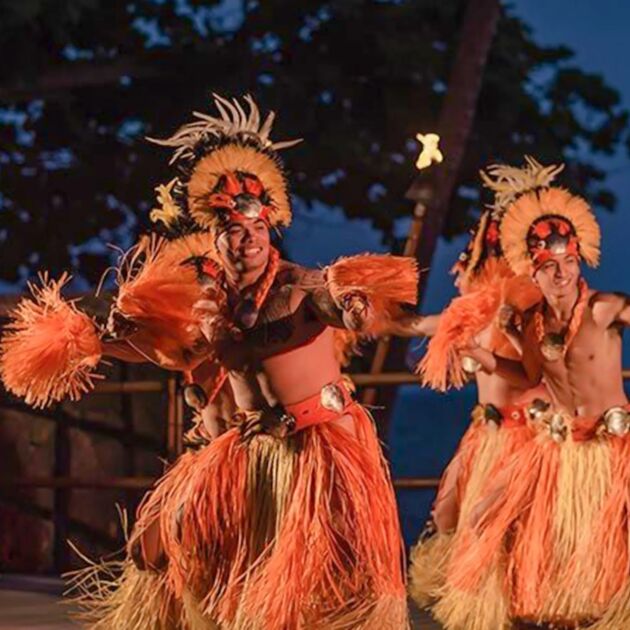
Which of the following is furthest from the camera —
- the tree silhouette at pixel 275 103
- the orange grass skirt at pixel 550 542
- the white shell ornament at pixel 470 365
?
the tree silhouette at pixel 275 103

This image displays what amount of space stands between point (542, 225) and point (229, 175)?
1.05 meters

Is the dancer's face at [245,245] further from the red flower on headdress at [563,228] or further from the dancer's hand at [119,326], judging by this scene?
the red flower on headdress at [563,228]

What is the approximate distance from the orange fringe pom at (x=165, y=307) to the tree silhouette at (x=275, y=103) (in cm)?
474

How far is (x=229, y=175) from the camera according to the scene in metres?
4.52

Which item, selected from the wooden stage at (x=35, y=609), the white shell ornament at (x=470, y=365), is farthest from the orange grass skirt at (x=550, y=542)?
the white shell ornament at (x=470, y=365)

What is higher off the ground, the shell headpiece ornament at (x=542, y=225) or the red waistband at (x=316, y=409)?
the shell headpiece ornament at (x=542, y=225)

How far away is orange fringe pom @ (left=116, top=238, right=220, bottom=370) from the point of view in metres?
4.58

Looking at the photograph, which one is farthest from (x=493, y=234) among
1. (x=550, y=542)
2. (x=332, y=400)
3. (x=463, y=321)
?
(x=332, y=400)

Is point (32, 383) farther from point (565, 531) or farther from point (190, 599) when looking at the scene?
point (565, 531)

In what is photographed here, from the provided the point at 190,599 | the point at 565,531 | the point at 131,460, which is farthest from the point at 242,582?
the point at 131,460

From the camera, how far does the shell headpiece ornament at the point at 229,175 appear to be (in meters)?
4.46

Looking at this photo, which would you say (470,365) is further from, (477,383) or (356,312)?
(356,312)

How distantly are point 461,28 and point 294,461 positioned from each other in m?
5.95

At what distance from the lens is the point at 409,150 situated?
1021 cm
